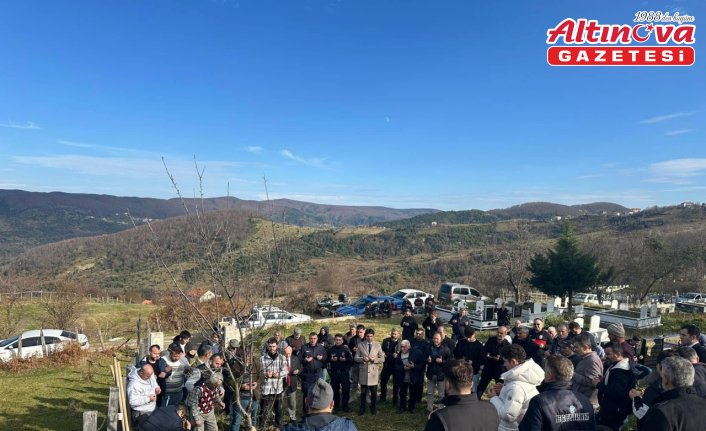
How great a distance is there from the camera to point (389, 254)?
3713 inches

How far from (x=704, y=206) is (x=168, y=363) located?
11621cm

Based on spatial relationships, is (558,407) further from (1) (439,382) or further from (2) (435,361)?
(1) (439,382)

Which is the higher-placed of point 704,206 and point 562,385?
point 704,206

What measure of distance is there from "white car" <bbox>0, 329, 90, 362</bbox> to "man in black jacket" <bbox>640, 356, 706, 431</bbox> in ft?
48.7

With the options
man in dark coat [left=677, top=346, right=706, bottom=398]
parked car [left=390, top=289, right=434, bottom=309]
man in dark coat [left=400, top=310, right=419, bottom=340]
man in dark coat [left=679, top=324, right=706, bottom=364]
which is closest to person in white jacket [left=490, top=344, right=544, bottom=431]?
man in dark coat [left=677, top=346, right=706, bottom=398]

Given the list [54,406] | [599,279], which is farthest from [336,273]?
[54,406]

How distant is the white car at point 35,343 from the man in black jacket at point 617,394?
14125 mm

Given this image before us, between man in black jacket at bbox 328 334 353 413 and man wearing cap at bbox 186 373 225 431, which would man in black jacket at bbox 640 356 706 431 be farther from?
man in black jacket at bbox 328 334 353 413

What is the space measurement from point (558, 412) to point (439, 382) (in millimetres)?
4867

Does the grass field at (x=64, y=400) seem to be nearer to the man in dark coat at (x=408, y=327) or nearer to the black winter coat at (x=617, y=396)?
the man in dark coat at (x=408, y=327)

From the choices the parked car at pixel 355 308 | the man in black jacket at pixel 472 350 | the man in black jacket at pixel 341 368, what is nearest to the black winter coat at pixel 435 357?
the man in black jacket at pixel 472 350

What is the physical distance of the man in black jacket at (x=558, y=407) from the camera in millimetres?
3287

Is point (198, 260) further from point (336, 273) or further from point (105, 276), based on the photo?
point (105, 276)

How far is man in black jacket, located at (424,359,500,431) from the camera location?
117 inches
